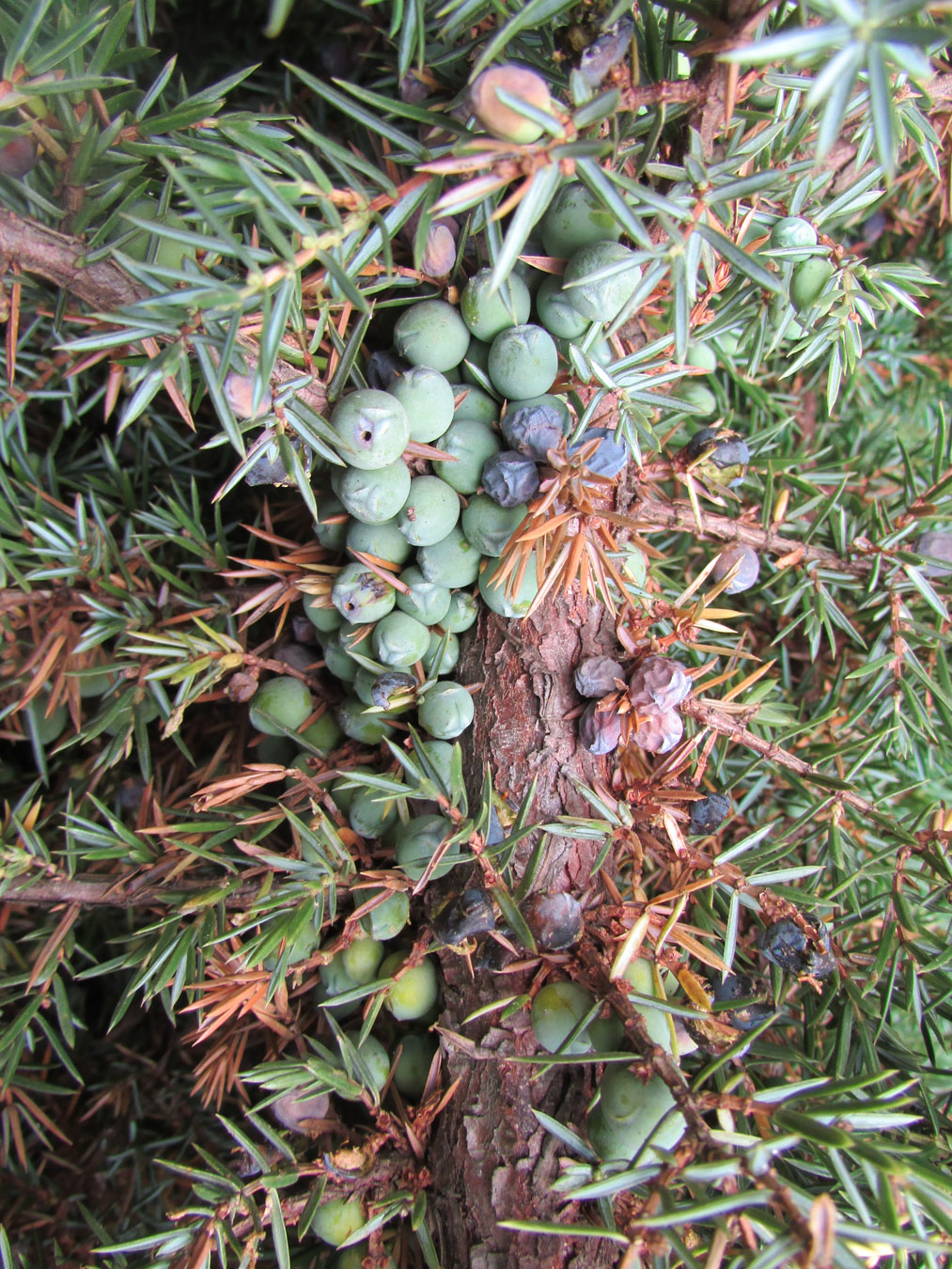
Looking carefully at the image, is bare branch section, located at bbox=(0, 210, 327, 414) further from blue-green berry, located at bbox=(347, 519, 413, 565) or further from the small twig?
the small twig

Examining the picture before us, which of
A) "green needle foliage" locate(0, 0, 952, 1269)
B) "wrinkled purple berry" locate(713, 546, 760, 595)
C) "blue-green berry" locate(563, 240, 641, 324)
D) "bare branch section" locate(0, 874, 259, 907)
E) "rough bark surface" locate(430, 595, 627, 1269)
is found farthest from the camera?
"wrinkled purple berry" locate(713, 546, 760, 595)

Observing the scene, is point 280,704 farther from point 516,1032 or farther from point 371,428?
point 516,1032

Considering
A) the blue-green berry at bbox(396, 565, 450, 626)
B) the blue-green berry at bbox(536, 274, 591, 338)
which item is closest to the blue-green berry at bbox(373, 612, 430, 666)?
the blue-green berry at bbox(396, 565, 450, 626)

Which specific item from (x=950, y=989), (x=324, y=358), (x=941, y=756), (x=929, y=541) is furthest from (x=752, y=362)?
(x=950, y=989)

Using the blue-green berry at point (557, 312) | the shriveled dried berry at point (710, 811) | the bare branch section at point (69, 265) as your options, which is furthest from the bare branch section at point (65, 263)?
the shriveled dried berry at point (710, 811)

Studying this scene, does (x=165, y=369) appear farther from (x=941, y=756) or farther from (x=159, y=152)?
(x=941, y=756)

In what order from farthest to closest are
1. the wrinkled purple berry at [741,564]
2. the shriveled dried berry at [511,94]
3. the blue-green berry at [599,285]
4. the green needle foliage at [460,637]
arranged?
the wrinkled purple berry at [741,564]
the blue-green berry at [599,285]
the green needle foliage at [460,637]
the shriveled dried berry at [511,94]

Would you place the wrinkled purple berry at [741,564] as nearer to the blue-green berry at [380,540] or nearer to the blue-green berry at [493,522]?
the blue-green berry at [493,522]

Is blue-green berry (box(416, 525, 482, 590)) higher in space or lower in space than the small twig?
higher
